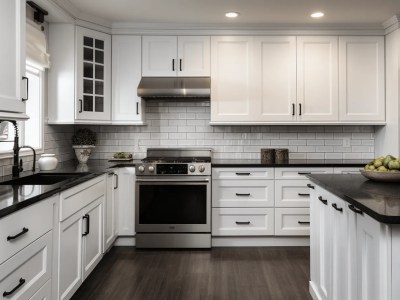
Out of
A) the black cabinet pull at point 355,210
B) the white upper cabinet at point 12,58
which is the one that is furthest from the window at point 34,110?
the black cabinet pull at point 355,210

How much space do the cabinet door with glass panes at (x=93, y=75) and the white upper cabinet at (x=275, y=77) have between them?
1.63 metres

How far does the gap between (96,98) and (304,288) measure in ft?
8.97

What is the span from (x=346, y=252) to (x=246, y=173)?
6.76 ft

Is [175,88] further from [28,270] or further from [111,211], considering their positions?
[28,270]

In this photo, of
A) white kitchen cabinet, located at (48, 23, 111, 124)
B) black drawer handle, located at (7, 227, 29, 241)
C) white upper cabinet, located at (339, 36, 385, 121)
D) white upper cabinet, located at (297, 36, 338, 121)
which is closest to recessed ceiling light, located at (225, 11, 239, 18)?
white upper cabinet, located at (297, 36, 338, 121)

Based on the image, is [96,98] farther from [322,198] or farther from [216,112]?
[322,198]

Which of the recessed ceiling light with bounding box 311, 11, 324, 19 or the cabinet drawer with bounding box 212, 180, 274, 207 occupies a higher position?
the recessed ceiling light with bounding box 311, 11, 324, 19

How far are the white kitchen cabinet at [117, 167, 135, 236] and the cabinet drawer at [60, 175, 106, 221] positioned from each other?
56 cm

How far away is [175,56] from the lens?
13.7 ft

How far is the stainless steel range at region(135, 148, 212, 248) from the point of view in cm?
389

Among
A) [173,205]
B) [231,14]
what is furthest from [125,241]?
[231,14]

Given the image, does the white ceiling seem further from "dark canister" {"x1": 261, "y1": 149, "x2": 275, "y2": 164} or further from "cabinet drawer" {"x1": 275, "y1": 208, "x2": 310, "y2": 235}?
"cabinet drawer" {"x1": 275, "y1": 208, "x2": 310, "y2": 235}

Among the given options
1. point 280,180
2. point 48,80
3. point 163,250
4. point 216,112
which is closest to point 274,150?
point 280,180

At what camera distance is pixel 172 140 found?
4.52m
